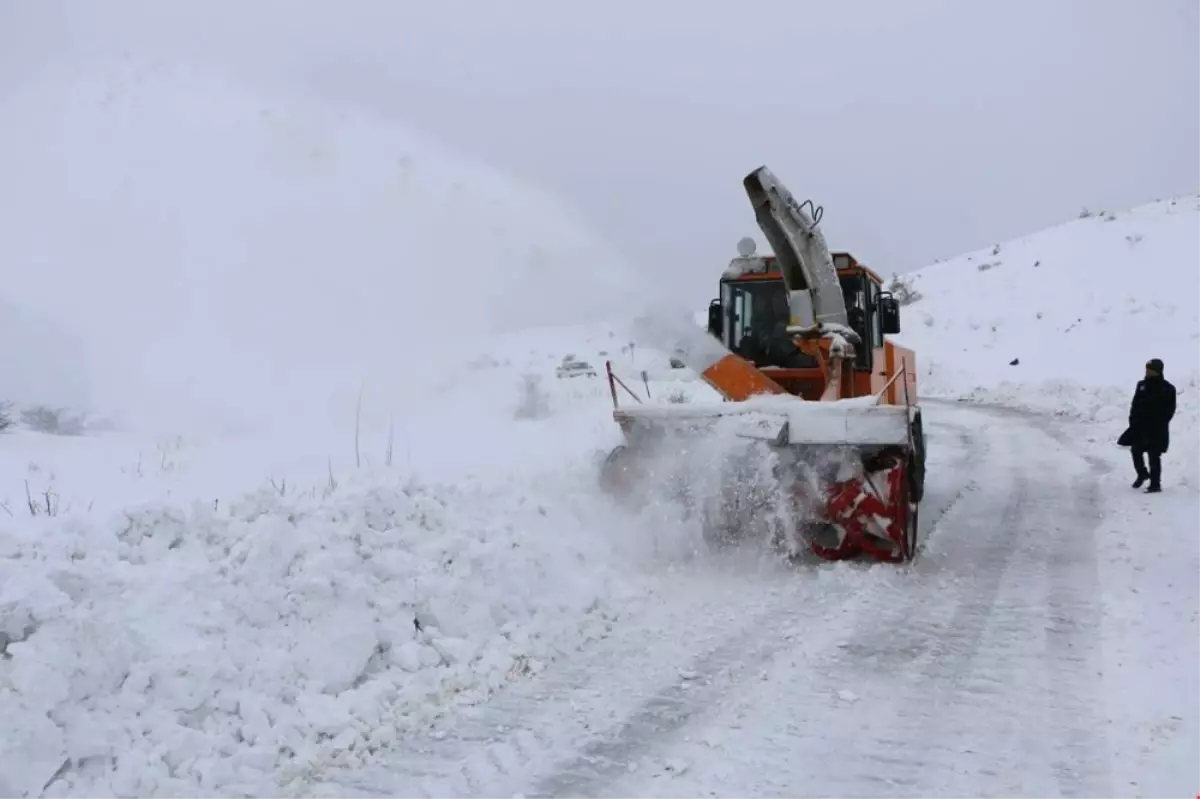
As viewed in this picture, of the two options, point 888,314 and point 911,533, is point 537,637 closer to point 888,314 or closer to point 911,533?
point 911,533

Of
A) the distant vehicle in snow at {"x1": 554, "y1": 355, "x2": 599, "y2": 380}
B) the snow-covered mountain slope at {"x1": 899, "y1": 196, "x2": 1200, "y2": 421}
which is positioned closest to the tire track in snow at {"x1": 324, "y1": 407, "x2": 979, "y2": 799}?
the snow-covered mountain slope at {"x1": 899, "y1": 196, "x2": 1200, "y2": 421}

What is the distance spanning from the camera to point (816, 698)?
4.17 m

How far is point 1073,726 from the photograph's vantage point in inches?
147

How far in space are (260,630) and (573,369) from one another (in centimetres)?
1777

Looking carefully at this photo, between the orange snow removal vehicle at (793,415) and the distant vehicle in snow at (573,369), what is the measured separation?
1263 cm

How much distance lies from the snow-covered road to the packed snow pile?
0.34 m

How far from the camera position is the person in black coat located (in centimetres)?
935

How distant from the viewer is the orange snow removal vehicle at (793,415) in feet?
21.4

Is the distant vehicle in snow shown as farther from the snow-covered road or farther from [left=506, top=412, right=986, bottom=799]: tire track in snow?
[left=506, top=412, right=986, bottom=799]: tire track in snow

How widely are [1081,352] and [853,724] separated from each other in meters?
27.8

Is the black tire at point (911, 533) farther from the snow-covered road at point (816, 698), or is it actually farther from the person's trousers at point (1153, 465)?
the person's trousers at point (1153, 465)

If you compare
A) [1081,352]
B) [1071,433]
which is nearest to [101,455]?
[1071,433]

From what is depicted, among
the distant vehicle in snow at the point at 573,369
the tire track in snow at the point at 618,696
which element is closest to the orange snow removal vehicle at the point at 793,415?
the tire track in snow at the point at 618,696

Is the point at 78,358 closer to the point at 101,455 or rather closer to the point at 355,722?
the point at 101,455
